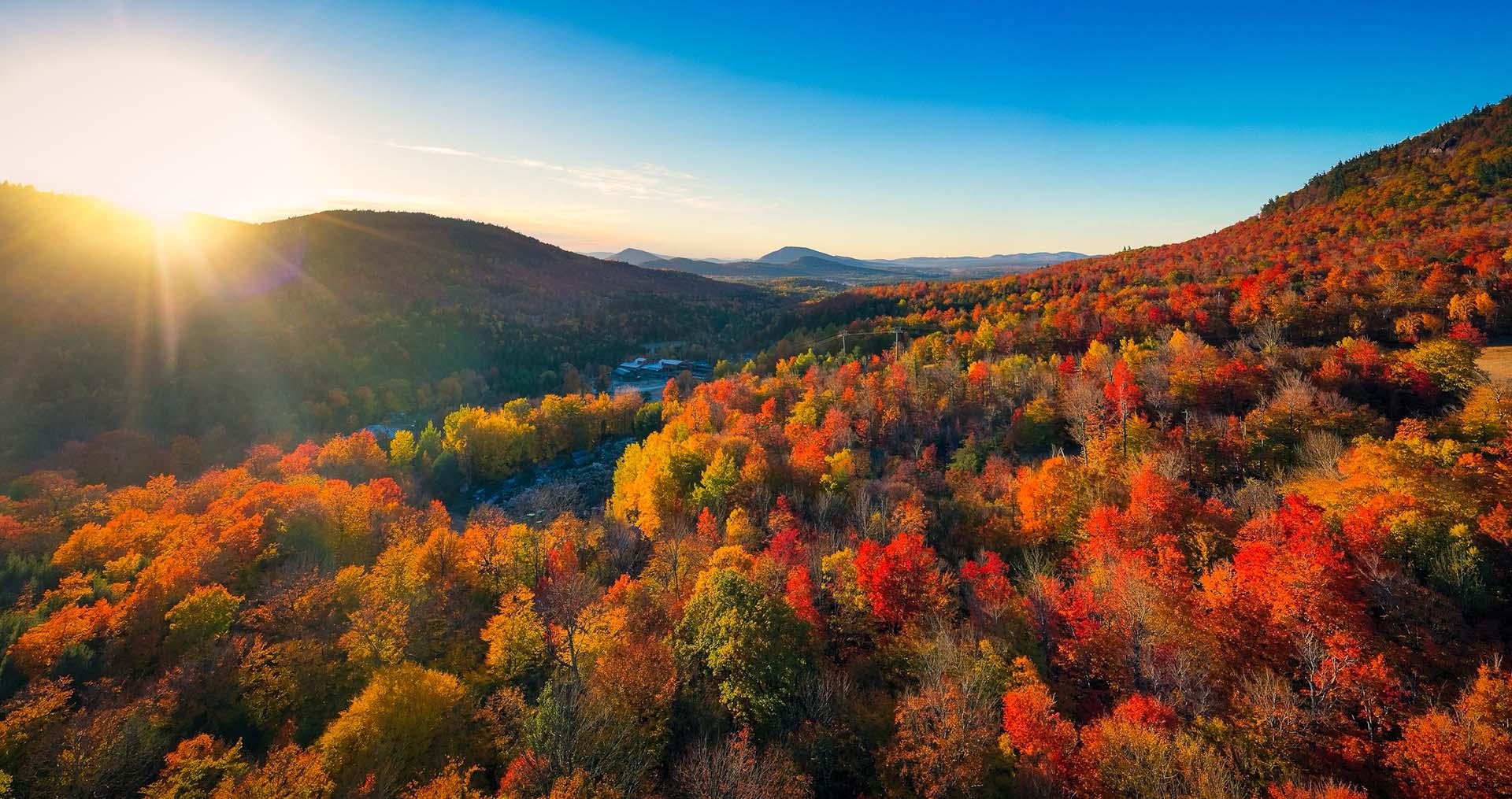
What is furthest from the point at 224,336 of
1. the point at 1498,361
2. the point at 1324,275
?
the point at 1324,275

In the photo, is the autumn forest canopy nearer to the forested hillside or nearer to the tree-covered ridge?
the tree-covered ridge

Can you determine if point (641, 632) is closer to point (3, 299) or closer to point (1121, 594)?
point (1121, 594)

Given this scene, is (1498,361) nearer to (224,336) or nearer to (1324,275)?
(1324,275)

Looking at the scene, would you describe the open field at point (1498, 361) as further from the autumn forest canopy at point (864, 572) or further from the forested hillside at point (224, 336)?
the forested hillside at point (224, 336)

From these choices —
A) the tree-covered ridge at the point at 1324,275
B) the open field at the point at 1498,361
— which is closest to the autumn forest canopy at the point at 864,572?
the open field at the point at 1498,361

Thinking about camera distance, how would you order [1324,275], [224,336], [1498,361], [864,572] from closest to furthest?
[864,572] → [1498,361] → [1324,275] → [224,336]

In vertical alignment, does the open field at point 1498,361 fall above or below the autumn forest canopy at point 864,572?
above
